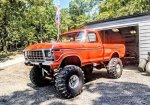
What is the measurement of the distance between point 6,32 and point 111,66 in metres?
22.9

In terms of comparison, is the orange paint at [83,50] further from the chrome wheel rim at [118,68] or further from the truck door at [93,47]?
the chrome wheel rim at [118,68]

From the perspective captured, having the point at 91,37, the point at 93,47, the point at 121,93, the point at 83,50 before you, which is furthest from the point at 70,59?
the point at 121,93

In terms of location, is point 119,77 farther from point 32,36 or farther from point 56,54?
point 32,36

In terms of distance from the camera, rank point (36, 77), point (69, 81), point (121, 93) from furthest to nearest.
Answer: point (36, 77)
point (121, 93)
point (69, 81)

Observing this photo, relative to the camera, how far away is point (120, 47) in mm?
12453

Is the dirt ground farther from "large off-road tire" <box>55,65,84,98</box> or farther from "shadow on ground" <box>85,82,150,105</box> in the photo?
"large off-road tire" <box>55,65,84,98</box>

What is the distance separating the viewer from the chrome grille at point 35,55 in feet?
29.4

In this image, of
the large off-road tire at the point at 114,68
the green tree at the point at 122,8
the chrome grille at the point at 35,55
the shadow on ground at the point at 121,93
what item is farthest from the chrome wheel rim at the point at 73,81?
the green tree at the point at 122,8

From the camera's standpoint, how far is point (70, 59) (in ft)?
30.8

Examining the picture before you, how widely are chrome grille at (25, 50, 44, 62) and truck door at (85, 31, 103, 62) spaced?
6.49 ft

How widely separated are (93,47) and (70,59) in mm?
1396

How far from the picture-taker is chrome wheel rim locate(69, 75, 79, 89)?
28.6 feet

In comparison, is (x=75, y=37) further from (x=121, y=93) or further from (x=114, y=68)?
(x=121, y=93)

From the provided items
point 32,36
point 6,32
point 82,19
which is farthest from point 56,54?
point 82,19
